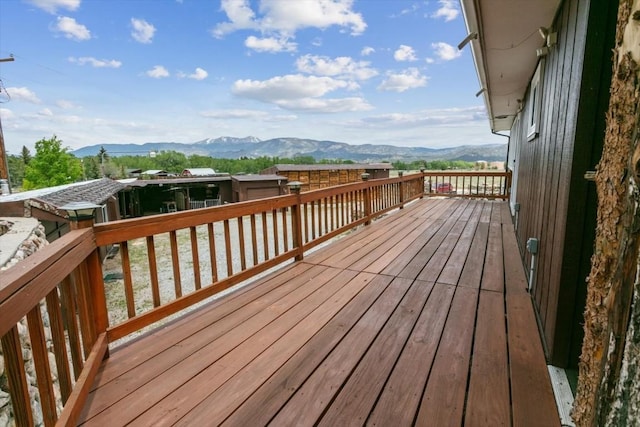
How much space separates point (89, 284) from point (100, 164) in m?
70.5

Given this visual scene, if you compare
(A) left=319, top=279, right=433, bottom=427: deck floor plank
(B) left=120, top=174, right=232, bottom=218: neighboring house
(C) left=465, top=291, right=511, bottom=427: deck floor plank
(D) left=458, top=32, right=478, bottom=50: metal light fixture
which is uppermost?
(D) left=458, top=32, right=478, bottom=50: metal light fixture

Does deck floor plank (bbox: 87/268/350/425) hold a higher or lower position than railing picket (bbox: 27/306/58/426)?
lower

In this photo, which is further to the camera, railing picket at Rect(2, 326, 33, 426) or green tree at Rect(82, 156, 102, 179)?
green tree at Rect(82, 156, 102, 179)

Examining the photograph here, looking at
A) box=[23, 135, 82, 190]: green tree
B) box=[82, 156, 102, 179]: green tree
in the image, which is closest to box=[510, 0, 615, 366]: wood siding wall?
box=[23, 135, 82, 190]: green tree

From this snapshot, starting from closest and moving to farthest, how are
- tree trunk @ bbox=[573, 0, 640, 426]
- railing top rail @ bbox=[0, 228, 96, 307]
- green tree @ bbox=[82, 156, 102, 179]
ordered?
tree trunk @ bbox=[573, 0, 640, 426], railing top rail @ bbox=[0, 228, 96, 307], green tree @ bbox=[82, 156, 102, 179]

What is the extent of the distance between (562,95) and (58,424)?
2947 millimetres

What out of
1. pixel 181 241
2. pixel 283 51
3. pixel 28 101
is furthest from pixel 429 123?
pixel 28 101

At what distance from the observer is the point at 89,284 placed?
5.43 feet

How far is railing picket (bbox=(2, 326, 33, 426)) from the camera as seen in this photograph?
0.92m

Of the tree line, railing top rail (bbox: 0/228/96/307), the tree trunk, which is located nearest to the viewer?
the tree trunk

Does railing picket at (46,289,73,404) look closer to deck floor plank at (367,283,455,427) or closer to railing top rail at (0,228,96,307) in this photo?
railing top rail at (0,228,96,307)

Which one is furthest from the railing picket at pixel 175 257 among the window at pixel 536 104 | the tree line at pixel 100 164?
the tree line at pixel 100 164

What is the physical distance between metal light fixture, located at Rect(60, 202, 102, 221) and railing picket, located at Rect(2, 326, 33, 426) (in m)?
0.79

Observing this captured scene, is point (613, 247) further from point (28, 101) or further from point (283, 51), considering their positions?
point (28, 101)
